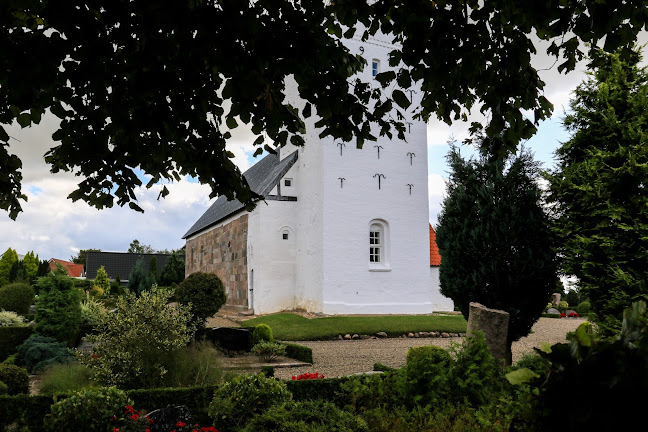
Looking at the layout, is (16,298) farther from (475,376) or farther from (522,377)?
(522,377)

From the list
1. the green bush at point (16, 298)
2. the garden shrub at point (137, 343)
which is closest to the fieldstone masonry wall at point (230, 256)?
the green bush at point (16, 298)

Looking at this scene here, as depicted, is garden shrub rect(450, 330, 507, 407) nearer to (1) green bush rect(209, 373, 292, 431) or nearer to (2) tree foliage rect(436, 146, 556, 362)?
(1) green bush rect(209, 373, 292, 431)

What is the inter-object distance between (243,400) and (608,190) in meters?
5.78

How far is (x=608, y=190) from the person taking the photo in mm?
6902

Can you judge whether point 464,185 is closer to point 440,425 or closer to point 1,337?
point 440,425

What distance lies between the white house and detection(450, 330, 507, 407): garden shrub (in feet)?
35.1

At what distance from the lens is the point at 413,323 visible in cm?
1445

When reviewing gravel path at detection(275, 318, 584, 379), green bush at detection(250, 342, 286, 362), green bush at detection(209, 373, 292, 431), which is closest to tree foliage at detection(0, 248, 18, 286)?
gravel path at detection(275, 318, 584, 379)

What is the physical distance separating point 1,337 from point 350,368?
25.7 feet

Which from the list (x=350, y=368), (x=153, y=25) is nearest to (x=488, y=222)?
(x=350, y=368)

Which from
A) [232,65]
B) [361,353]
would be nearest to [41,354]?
[361,353]

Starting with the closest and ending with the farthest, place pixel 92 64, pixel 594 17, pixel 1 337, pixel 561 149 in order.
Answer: pixel 92 64, pixel 594 17, pixel 561 149, pixel 1 337

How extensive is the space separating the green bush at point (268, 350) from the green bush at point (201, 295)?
1.60 metres

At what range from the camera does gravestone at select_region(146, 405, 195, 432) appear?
14.5 ft
